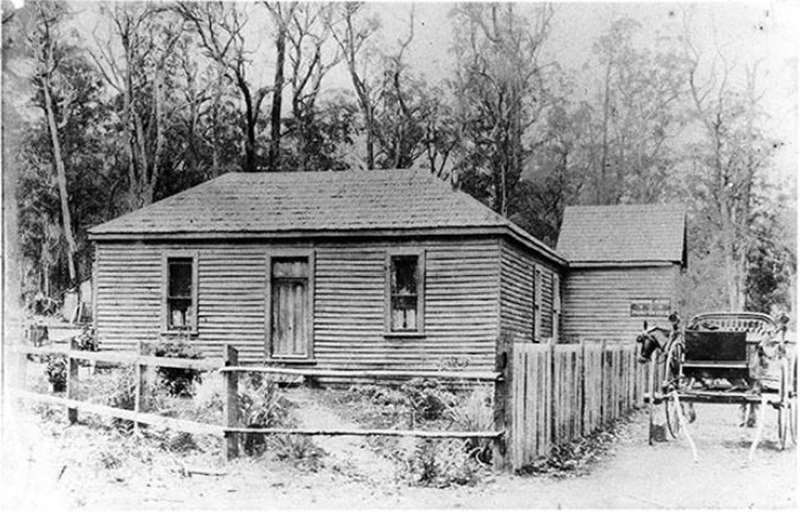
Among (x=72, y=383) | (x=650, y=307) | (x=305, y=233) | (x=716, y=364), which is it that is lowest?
(x=72, y=383)

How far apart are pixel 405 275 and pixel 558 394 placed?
6615 millimetres

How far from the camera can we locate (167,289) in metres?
16.4

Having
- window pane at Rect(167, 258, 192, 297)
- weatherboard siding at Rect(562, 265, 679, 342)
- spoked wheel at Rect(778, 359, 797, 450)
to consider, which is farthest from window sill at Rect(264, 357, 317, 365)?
weatherboard siding at Rect(562, 265, 679, 342)

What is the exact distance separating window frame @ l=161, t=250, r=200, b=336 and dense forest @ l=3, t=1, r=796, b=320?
1.22 meters

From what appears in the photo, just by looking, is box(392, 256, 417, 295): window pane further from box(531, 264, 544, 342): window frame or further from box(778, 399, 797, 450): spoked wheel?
box(778, 399, 797, 450): spoked wheel

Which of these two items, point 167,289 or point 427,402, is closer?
point 427,402

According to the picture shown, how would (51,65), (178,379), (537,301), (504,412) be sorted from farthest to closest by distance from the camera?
1. (537,301)
2. (178,379)
3. (51,65)
4. (504,412)

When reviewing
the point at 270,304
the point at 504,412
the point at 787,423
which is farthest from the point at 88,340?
the point at 787,423

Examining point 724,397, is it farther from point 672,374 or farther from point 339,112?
point 339,112

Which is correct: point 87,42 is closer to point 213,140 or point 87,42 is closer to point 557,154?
point 213,140

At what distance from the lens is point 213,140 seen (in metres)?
14.8

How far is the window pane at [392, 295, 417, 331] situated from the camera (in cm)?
1617

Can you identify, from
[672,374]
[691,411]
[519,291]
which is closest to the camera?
[672,374]

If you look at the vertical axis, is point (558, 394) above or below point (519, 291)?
below
